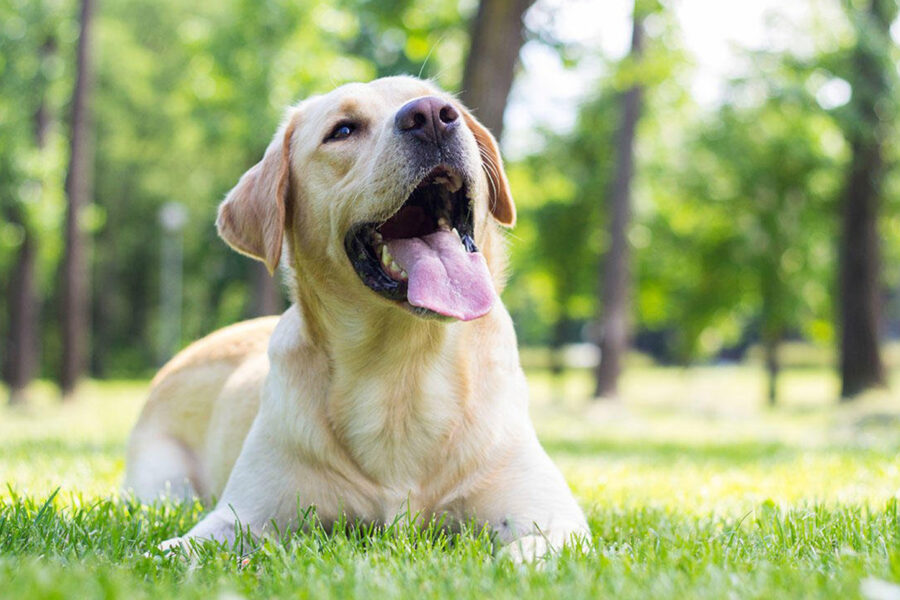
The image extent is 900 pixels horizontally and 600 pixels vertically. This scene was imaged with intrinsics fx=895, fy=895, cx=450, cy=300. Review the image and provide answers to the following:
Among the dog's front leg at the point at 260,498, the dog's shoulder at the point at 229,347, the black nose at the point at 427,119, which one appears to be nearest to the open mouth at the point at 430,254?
the black nose at the point at 427,119

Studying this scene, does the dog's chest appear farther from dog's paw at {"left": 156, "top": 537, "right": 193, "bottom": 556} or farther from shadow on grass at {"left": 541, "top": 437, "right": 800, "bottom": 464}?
shadow on grass at {"left": 541, "top": 437, "right": 800, "bottom": 464}

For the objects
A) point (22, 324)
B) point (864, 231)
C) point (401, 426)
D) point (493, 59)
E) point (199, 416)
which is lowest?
point (22, 324)

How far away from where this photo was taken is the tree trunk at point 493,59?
8250mm

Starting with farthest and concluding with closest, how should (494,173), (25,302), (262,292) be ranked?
(262,292) → (25,302) → (494,173)

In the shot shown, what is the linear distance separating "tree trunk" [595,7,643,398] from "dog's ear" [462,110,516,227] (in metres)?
12.1

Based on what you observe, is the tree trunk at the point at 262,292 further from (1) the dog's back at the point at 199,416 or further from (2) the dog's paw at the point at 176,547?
(2) the dog's paw at the point at 176,547

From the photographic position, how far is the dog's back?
14.7 feet

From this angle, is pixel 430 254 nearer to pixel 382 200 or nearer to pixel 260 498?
pixel 382 200

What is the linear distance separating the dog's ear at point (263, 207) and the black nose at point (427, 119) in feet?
2.25

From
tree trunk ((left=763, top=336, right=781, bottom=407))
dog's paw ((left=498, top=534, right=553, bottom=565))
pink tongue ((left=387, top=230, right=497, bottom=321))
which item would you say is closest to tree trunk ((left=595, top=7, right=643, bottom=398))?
tree trunk ((left=763, top=336, right=781, bottom=407))

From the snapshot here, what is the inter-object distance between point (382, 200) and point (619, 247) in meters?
13.1

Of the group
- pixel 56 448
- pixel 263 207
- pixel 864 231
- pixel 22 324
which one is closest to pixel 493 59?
pixel 56 448

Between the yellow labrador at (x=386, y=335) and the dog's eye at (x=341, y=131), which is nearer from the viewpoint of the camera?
the yellow labrador at (x=386, y=335)

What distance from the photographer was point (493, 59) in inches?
326
